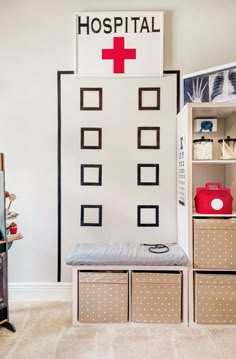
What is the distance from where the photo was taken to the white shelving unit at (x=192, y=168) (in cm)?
210

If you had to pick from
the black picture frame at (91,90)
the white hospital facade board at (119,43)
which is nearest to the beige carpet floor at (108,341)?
the black picture frame at (91,90)

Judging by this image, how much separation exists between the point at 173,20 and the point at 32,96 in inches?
52.7

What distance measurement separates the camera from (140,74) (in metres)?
2.50

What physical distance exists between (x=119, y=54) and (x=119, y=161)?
89 centimetres

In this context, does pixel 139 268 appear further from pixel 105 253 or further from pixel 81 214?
pixel 81 214

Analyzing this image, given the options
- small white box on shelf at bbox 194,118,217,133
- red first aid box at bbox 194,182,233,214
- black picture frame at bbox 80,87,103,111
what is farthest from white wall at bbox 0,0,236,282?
red first aid box at bbox 194,182,233,214

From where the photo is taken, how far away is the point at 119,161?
8.29 ft

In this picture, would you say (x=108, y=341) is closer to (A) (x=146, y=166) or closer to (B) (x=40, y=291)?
(B) (x=40, y=291)

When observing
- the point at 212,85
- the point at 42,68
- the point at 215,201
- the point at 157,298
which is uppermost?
the point at 42,68

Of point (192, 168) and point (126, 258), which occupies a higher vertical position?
point (192, 168)

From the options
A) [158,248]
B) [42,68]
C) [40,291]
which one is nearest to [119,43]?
[42,68]

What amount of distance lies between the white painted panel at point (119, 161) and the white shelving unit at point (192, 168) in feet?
0.44

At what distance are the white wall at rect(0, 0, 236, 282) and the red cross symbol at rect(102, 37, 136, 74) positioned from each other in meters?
0.28

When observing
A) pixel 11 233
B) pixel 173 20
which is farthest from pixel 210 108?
pixel 11 233
